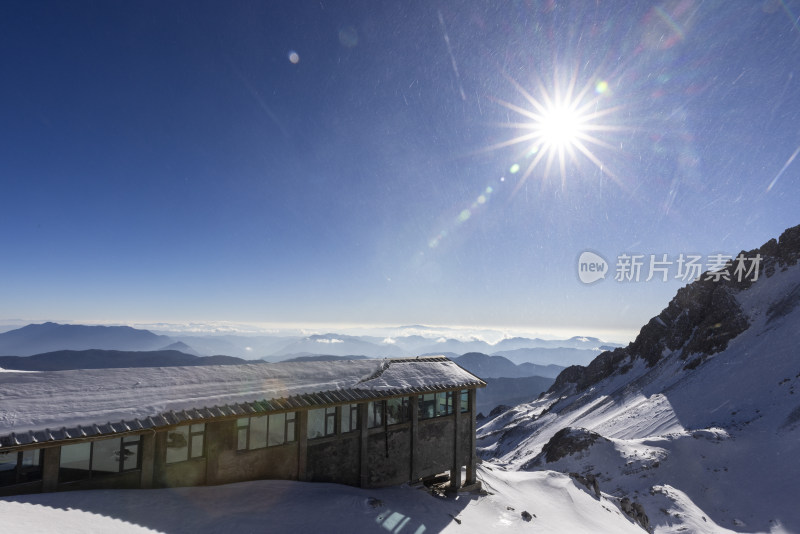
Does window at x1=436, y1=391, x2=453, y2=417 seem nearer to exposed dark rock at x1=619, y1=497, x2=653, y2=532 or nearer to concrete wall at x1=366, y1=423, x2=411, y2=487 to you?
concrete wall at x1=366, y1=423, x2=411, y2=487

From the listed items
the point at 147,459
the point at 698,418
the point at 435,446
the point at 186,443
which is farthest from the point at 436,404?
the point at 698,418

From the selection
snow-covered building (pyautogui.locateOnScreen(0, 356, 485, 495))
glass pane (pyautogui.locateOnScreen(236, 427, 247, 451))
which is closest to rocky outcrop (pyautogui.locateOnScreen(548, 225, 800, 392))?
snow-covered building (pyautogui.locateOnScreen(0, 356, 485, 495))

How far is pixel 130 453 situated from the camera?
1341cm

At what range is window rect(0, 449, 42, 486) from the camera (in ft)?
37.2

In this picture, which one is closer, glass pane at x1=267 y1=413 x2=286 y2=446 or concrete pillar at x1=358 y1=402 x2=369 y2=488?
glass pane at x1=267 y1=413 x2=286 y2=446

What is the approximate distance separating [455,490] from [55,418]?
19.4m

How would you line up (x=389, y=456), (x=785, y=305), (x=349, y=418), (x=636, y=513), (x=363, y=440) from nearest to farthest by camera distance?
(x=349, y=418) → (x=363, y=440) → (x=389, y=456) → (x=636, y=513) → (x=785, y=305)

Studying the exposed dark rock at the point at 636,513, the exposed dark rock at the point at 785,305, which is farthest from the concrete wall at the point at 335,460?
the exposed dark rock at the point at 785,305

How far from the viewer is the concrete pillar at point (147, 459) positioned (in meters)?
13.5

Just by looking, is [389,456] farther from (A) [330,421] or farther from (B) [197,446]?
(B) [197,446]

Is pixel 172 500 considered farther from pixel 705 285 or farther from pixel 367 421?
pixel 705 285

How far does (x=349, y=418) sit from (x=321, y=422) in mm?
1522

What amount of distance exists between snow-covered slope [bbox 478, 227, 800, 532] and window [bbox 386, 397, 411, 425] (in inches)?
1015

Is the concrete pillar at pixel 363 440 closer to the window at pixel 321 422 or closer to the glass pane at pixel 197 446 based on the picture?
the window at pixel 321 422
